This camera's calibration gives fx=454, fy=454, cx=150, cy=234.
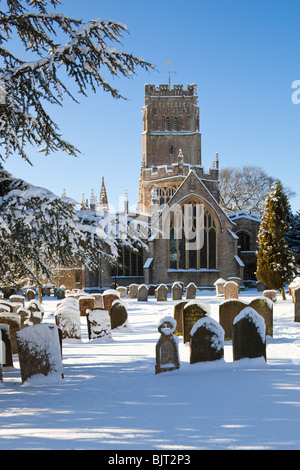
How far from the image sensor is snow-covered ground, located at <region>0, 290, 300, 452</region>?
411 cm

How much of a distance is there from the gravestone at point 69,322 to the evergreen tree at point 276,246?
41.7 feet

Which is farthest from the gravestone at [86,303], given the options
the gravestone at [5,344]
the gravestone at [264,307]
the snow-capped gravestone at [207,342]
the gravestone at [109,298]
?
the snow-capped gravestone at [207,342]

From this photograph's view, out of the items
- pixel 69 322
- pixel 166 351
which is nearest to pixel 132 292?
pixel 69 322

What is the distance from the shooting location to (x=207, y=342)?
740cm

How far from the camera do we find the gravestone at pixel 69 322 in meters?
11.5

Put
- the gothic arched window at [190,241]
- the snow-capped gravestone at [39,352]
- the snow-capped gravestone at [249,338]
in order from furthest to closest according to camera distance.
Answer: the gothic arched window at [190,241], the snow-capped gravestone at [249,338], the snow-capped gravestone at [39,352]

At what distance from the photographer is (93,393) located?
607 cm

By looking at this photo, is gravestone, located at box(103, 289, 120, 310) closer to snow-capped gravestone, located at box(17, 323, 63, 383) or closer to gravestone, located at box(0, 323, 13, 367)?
gravestone, located at box(0, 323, 13, 367)

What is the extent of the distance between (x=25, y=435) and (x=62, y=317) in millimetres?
7444

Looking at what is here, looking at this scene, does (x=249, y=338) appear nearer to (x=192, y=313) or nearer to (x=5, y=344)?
(x=192, y=313)

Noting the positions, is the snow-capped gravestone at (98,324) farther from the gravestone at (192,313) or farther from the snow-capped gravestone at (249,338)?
the snow-capped gravestone at (249,338)

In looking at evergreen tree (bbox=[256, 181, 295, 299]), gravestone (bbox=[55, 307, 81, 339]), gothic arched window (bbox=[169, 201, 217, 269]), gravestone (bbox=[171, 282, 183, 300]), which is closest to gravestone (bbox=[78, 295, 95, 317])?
gravestone (bbox=[55, 307, 81, 339])

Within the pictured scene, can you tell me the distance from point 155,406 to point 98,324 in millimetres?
6294
